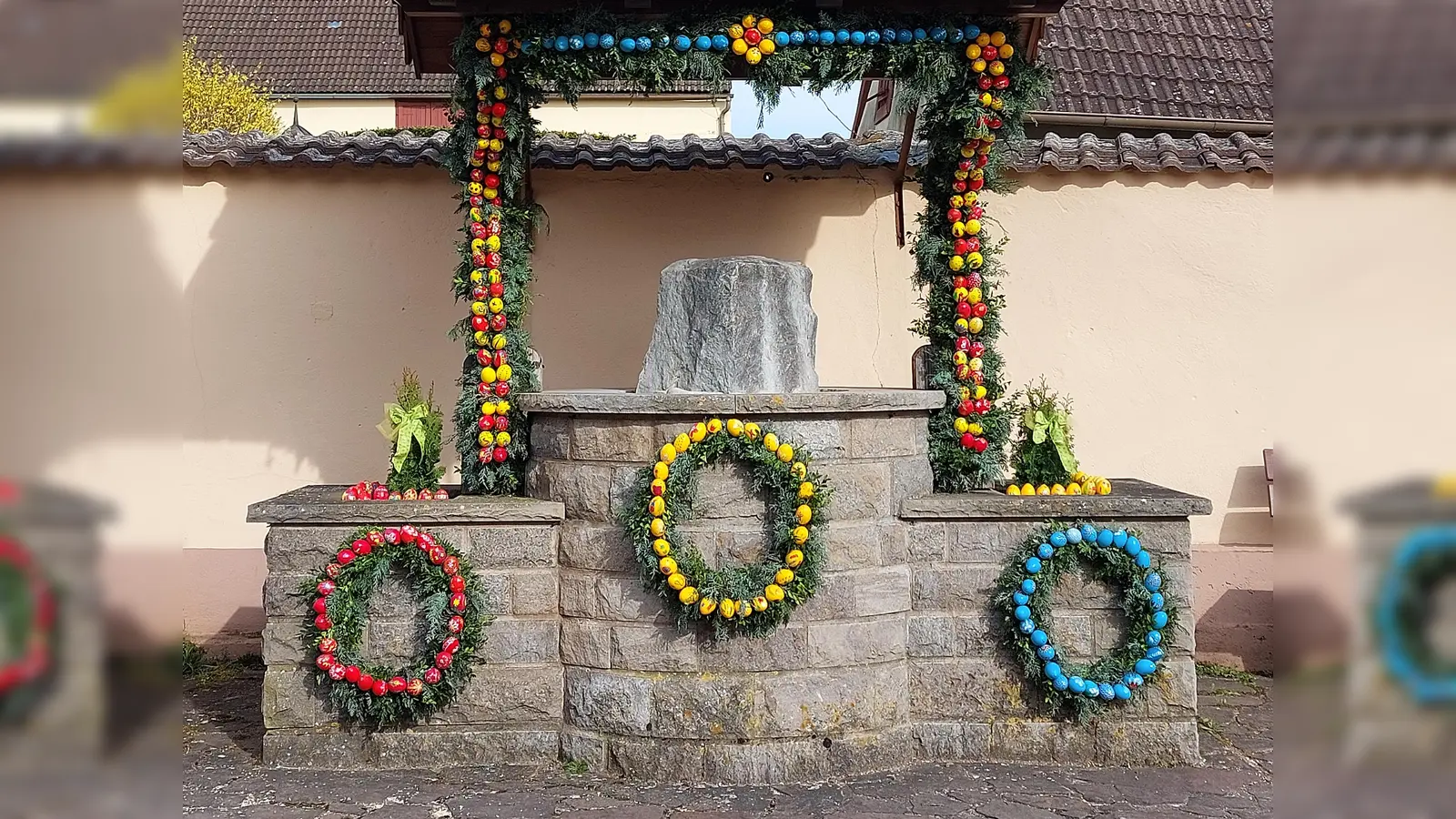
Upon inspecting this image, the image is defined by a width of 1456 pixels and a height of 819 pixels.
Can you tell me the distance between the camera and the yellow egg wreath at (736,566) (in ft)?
14.4

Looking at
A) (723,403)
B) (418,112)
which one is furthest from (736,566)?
(418,112)

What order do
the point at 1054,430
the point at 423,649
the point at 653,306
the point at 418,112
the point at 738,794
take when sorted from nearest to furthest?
the point at 738,794
the point at 423,649
the point at 1054,430
the point at 653,306
the point at 418,112

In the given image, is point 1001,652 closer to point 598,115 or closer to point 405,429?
point 405,429

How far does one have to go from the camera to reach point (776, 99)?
190 inches

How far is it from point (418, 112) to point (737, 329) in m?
13.4

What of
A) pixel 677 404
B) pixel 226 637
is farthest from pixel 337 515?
pixel 226 637

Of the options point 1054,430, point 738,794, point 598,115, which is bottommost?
point 738,794

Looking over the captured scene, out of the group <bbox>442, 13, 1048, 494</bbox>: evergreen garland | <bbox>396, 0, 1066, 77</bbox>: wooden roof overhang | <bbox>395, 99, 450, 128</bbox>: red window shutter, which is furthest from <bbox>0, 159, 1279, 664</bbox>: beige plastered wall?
<bbox>395, 99, 450, 128</bbox>: red window shutter

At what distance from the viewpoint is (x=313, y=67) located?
53.7 ft
